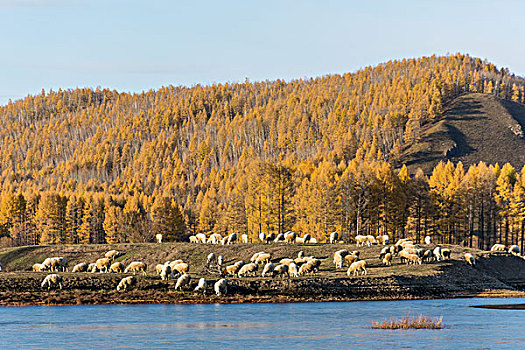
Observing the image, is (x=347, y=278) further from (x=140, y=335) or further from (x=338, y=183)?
(x=338, y=183)

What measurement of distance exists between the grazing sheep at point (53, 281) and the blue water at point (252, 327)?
6.41 m

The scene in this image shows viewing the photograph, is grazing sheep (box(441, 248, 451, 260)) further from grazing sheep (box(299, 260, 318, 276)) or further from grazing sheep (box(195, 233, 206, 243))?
grazing sheep (box(195, 233, 206, 243))

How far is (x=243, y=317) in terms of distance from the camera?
1636 inches

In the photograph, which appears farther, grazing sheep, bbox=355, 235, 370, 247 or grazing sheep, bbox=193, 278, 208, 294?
grazing sheep, bbox=355, 235, 370, 247

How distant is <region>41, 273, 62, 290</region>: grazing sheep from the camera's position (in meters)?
55.8

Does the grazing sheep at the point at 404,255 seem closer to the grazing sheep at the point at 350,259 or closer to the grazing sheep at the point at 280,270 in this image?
the grazing sheep at the point at 350,259

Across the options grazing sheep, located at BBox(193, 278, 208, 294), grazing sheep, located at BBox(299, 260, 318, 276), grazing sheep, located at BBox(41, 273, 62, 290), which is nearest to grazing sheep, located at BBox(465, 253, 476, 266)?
grazing sheep, located at BBox(299, 260, 318, 276)

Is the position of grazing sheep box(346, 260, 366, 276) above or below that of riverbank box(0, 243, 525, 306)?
above

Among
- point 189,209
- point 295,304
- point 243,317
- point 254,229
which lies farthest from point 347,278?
point 189,209

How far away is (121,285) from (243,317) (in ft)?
57.3

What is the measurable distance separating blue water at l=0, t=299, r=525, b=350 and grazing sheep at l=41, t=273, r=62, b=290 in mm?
6408

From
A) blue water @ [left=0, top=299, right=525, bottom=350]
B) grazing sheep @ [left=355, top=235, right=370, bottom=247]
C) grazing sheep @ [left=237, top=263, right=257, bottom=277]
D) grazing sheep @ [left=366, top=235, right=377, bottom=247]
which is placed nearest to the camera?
blue water @ [left=0, top=299, right=525, bottom=350]

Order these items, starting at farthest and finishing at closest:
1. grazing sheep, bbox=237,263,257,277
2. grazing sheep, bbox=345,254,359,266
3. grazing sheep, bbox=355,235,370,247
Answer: grazing sheep, bbox=355,235,370,247 < grazing sheep, bbox=345,254,359,266 < grazing sheep, bbox=237,263,257,277

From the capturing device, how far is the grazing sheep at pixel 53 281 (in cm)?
5578
